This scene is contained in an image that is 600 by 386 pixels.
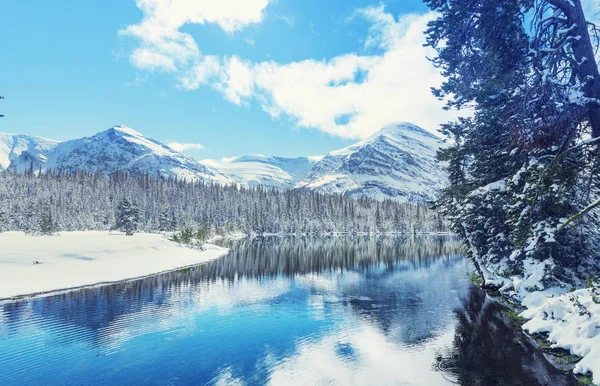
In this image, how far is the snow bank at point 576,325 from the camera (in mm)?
13203

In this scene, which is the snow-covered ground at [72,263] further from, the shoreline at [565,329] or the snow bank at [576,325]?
the snow bank at [576,325]

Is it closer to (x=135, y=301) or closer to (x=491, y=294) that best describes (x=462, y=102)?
(x=491, y=294)

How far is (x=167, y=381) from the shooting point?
15.9 m

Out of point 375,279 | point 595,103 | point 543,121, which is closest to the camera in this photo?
point 595,103

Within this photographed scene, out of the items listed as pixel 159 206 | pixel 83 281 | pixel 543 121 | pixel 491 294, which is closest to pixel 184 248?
pixel 83 281

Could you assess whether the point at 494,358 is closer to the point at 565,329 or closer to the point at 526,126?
the point at 565,329

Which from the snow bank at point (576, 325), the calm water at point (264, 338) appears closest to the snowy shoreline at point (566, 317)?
the snow bank at point (576, 325)

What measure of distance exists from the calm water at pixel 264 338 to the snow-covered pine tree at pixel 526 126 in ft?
20.0

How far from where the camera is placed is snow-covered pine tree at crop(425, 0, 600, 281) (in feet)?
38.3

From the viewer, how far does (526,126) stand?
13.0 m

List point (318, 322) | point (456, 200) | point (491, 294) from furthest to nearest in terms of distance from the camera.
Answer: point (456, 200)
point (491, 294)
point (318, 322)

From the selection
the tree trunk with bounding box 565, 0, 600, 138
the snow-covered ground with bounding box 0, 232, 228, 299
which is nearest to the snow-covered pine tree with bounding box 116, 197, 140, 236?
the snow-covered ground with bounding box 0, 232, 228, 299

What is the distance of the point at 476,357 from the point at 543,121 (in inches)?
474

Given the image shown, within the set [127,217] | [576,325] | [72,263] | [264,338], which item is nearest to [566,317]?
[576,325]
